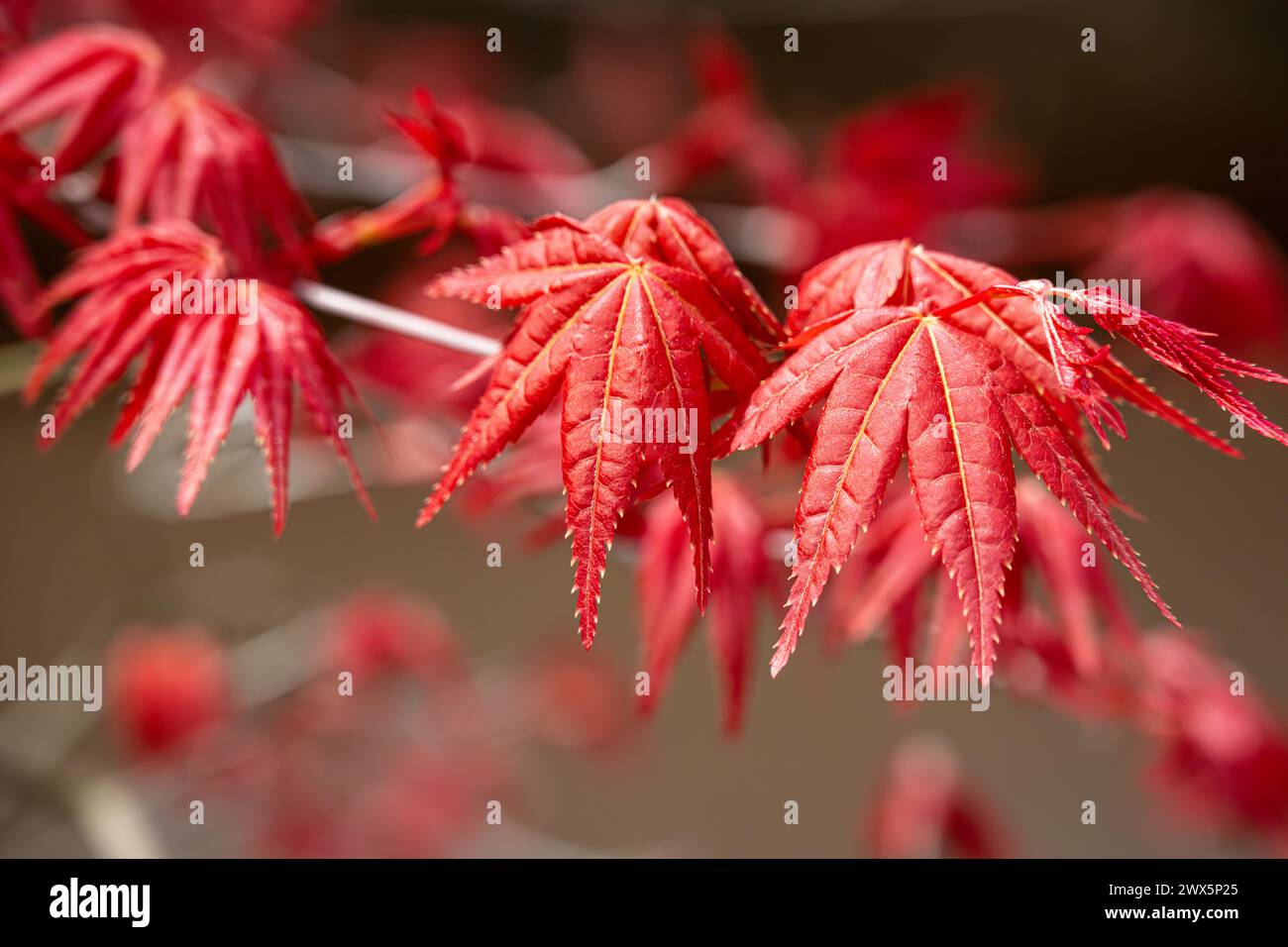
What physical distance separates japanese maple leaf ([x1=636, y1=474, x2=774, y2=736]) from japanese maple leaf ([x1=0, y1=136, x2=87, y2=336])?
1.77 feet

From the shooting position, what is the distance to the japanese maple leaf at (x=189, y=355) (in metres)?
0.65

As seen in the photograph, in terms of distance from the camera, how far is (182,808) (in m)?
1.83

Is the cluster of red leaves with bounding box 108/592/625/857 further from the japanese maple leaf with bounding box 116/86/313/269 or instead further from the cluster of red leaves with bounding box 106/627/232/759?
the japanese maple leaf with bounding box 116/86/313/269

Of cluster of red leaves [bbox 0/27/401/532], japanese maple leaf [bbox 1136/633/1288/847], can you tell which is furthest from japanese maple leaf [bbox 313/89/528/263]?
japanese maple leaf [bbox 1136/633/1288/847]

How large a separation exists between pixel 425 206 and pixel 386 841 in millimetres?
1499

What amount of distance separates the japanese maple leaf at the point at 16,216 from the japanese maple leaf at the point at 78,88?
0.02m

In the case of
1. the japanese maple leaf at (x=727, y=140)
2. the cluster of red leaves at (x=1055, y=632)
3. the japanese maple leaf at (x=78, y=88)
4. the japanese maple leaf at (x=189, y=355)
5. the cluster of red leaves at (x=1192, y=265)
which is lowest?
the cluster of red leaves at (x=1055, y=632)

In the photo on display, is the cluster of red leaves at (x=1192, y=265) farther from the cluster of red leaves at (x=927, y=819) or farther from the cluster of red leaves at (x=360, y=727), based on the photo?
the cluster of red leaves at (x=360, y=727)

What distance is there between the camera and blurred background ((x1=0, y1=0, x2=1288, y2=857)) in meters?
1.55

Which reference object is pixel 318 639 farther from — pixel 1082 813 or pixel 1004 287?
pixel 1082 813

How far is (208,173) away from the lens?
79 centimetres

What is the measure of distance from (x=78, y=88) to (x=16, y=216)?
12 cm

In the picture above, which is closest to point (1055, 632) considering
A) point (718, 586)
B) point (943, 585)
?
point (943, 585)

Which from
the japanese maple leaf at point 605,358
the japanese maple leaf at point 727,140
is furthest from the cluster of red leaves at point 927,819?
the japanese maple leaf at point 605,358
